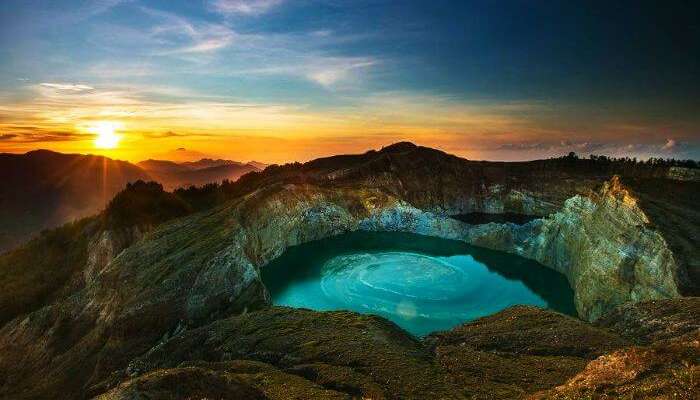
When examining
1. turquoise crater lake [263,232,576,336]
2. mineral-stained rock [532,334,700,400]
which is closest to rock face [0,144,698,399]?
turquoise crater lake [263,232,576,336]

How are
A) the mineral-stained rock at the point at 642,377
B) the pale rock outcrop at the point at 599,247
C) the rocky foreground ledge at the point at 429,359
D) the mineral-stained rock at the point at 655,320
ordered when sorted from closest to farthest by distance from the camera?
the mineral-stained rock at the point at 642,377, the rocky foreground ledge at the point at 429,359, the mineral-stained rock at the point at 655,320, the pale rock outcrop at the point at 599,247

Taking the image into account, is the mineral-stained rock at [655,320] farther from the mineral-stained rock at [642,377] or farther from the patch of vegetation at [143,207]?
the patch of vegetation at [143,207]

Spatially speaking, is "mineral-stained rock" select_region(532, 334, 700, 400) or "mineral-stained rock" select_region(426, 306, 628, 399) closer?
"mineral-stained rock" select_region(532, 334, 700, 400)

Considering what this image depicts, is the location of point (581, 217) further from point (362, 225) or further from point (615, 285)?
point (362, 225)

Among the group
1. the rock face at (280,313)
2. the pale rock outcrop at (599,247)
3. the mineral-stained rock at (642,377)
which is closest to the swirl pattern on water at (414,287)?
the pale rock outcrop at (599,247)

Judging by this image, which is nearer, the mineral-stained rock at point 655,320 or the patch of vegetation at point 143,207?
the mineral-stained rock at point 655,320

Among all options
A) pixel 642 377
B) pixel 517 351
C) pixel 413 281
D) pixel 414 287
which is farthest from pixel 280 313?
pixel 642 377

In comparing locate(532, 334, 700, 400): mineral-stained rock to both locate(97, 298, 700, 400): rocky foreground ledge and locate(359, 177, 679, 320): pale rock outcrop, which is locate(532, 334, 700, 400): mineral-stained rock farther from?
locate(359, 177, 679, 320): pale rock outcrop
